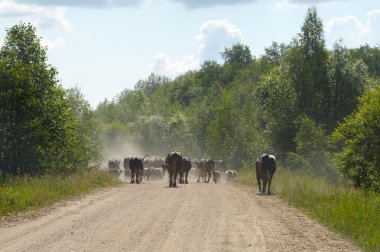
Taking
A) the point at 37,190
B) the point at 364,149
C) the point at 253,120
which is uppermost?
the point at 253,120

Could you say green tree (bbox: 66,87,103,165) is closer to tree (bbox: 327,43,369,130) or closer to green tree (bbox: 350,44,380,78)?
tree (bbox: 327,43,369,130)

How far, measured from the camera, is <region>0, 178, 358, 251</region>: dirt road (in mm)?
12883

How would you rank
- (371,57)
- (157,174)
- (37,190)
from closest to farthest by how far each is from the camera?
(37,190), (157,174), (371,57)

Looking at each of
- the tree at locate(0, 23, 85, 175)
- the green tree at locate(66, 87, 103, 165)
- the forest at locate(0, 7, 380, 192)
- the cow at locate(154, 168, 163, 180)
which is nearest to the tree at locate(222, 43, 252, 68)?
the forest at locate(0, 7, 380, 192)

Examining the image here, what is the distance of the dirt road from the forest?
9.51 m

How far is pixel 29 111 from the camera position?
106 feet

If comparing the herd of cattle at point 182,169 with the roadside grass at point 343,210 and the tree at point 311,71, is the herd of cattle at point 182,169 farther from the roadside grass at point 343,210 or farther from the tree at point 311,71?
the tree at point 311,71

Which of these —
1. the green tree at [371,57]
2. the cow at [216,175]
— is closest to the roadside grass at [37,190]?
the cow at [216,175]

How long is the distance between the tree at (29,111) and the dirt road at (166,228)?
1073cm


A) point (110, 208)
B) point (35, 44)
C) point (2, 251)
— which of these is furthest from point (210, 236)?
point (35, 44)

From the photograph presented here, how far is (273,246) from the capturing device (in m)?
13.0

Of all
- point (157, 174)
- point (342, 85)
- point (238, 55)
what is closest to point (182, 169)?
point (157, 174)

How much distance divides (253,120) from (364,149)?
45460mm

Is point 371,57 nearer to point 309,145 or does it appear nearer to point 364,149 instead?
point 309,145
